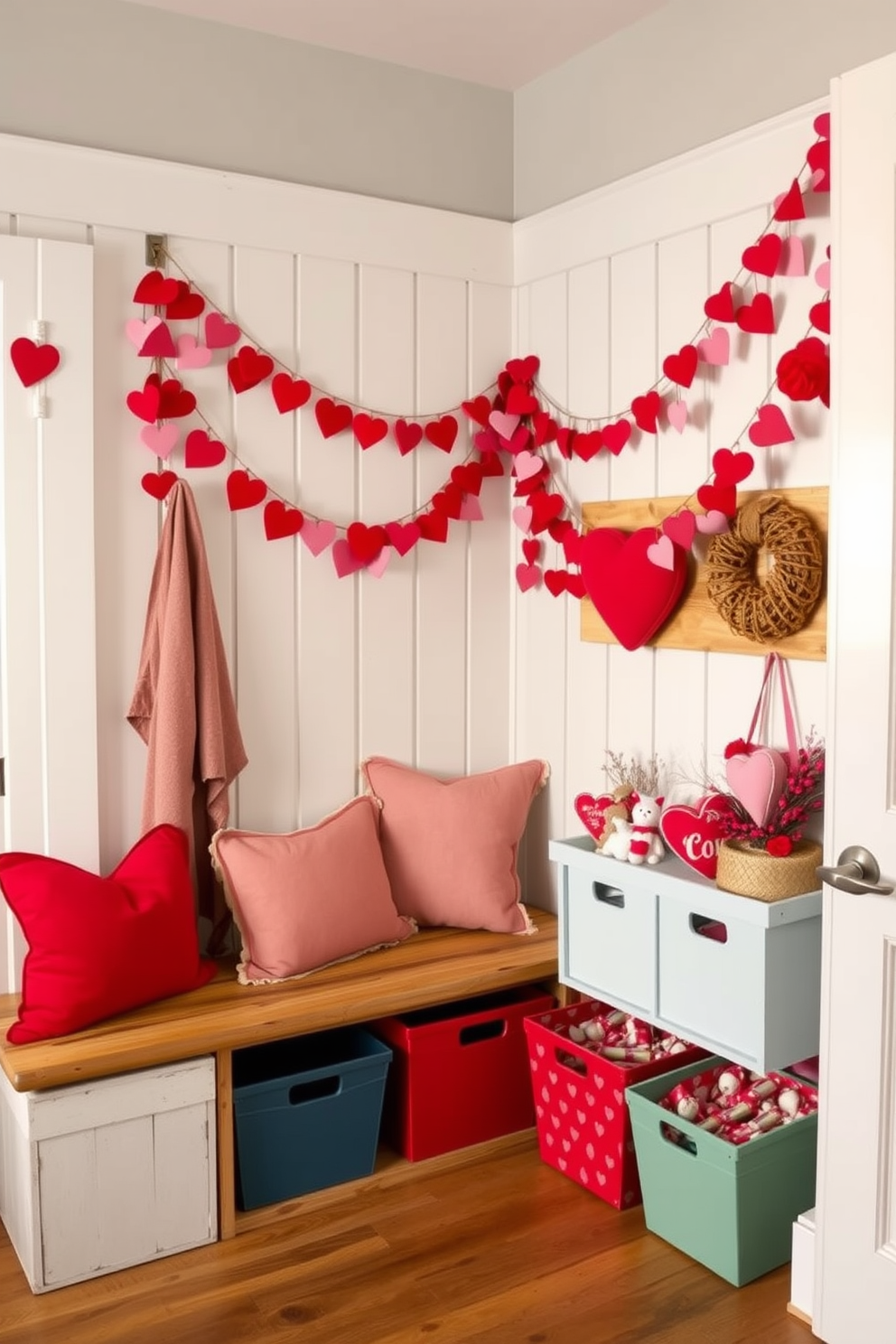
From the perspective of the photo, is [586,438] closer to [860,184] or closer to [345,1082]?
[860,184]

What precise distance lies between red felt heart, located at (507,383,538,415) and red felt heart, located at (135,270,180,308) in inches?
34.0

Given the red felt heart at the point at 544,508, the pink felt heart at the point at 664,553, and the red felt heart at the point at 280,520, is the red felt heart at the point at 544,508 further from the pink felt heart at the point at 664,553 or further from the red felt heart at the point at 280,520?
the red felt heart at the point at 280,520

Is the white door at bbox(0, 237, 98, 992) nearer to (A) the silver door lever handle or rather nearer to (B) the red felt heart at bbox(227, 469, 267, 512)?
(B) the red felt heart at bbox(227, 469, 267, 512)

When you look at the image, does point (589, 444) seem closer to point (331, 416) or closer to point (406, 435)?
point (406, 435)

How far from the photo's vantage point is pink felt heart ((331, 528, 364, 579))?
2.98m

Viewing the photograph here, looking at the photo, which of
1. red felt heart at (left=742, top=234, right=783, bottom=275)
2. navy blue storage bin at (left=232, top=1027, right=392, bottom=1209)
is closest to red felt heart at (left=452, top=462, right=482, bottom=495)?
red felt heart at (left=742, top=234, right=783, bottom=275)

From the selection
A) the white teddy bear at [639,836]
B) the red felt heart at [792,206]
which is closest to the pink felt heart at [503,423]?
the red felt heart at [792,206]

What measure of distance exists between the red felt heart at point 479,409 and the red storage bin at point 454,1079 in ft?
4.62

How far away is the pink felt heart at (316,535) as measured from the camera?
294cm

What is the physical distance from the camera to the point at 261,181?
2.84 meters

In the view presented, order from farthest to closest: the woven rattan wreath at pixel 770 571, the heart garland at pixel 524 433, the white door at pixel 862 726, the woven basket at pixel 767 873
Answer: the heart garland at pixel 524 433 < the woven rattan wreath at pixel 770 571 < the woven basket at pixel 767 873 < the white door at pixel 862 726

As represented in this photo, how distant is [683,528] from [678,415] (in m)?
0.28

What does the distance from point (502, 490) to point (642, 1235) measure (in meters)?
1.76

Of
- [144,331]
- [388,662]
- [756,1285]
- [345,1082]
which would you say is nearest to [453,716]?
[388,662]
